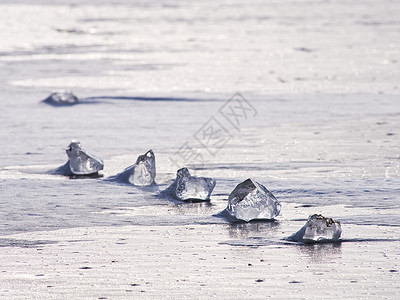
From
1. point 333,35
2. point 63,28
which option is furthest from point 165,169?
point 63,28

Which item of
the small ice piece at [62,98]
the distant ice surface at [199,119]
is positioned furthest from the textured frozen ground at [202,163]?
the small ice piece at [62,98]

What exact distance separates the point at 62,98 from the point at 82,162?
3.86m

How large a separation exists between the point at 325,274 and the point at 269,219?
110 centimetres

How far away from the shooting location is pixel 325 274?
3.88 metres

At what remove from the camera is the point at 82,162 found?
20.9 feet

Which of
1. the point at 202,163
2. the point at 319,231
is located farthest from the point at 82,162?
the point at 319,231

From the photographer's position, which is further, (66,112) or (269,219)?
(66,112)

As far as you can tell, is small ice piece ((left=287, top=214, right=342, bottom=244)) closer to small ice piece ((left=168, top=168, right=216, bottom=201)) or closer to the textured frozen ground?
the textured frozen ground

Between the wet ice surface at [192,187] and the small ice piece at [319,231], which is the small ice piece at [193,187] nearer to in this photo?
the wet ice surface at [192,187]

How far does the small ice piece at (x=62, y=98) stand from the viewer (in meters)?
10.1

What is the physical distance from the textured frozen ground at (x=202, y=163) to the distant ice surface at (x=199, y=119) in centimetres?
3

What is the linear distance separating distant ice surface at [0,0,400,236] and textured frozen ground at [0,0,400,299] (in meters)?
0.03

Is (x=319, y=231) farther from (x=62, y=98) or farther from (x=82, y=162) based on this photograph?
(x=62, y=98)

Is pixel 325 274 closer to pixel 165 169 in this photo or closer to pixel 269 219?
pixel 269 219
